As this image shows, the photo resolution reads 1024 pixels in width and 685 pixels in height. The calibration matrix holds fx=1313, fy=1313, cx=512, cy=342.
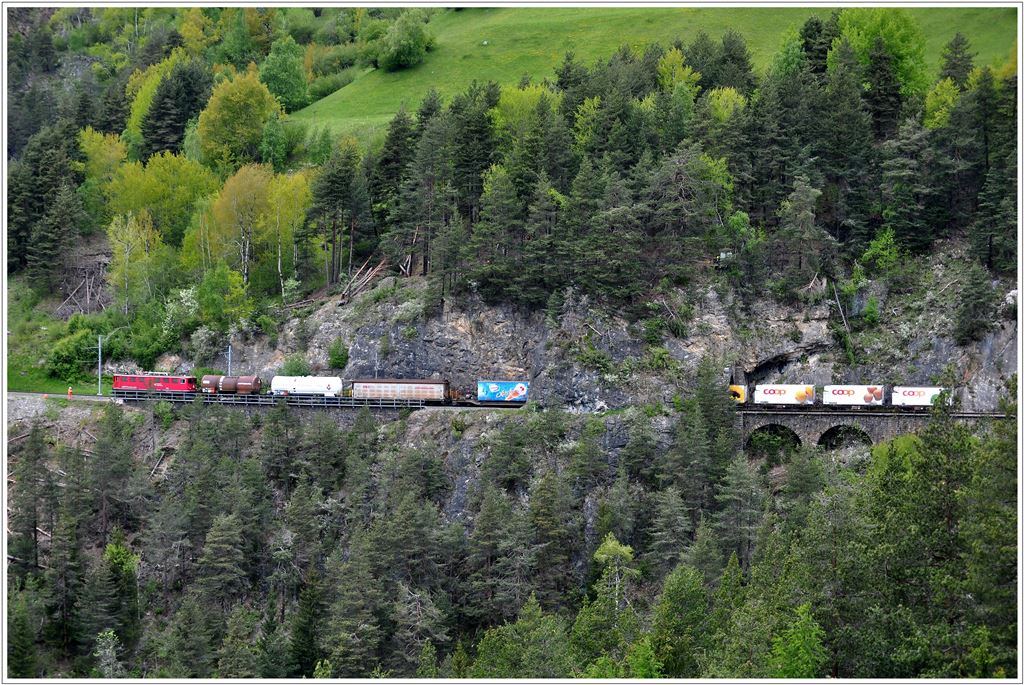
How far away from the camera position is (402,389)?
3720 inches

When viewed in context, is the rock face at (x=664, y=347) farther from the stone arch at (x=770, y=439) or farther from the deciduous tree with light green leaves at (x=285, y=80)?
the deciduous tree with light green leaves at (x=285, y=80)

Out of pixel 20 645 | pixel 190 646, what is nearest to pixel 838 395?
pixel 190 646

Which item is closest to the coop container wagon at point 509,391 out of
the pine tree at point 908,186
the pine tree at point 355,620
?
the pine tree at point 355,620

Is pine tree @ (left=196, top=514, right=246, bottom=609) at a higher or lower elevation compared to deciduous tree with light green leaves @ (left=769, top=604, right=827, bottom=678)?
lower

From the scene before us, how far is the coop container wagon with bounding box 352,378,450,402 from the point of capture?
3706 inches

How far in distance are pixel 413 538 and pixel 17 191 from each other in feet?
214

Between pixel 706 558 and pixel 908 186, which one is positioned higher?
pixel 908 186

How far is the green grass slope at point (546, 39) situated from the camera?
140 metres

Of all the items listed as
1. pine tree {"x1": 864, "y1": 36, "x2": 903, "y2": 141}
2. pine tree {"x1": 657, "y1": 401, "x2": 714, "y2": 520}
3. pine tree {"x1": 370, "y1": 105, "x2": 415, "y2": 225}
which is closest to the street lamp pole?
pine tree {"x1": 370, "y1": 105, "x2": 415, "y2": 225}

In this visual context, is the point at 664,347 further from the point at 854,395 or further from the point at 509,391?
the point at 854,395

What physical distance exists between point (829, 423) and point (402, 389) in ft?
98.7

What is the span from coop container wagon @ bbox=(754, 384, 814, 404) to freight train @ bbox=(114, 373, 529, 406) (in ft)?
54.0

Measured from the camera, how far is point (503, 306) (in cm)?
9775

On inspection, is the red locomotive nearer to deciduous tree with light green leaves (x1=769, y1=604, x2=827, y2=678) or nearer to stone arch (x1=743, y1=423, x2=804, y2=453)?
stone arch (x1=743, y1=423, x2=804, y2=453)
